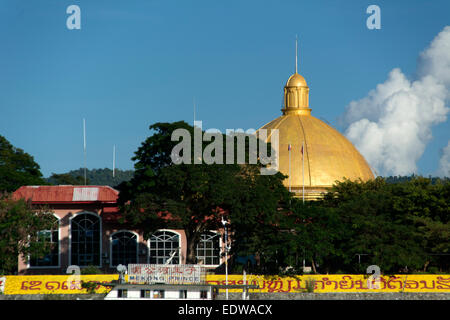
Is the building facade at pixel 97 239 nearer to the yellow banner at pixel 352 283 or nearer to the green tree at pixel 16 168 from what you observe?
the yellow banner at pixel 352 283

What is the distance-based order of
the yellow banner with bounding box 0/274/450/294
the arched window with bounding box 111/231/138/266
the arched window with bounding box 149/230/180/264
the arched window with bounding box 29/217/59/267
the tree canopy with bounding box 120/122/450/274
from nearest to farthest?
the yellow banner with bounding box 0/274/450/294
the tree canopy with bounding box 120/122/450/274
the arched window with bounding box 29/217/59/267
the arched window with bounding box 111/231/138/266
the arched window with bounding box 149/230/180/264

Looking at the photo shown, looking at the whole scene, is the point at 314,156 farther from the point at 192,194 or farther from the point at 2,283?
the point at 2,283

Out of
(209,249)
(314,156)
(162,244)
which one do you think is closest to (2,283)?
(162,244)

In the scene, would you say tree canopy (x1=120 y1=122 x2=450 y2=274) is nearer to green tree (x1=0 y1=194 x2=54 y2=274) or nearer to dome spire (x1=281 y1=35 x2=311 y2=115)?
green tree (x1=0 y1=194 x2=54 y2=274)

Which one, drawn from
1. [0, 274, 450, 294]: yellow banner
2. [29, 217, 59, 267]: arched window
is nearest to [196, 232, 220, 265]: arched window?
[29, 217, 59, 267]: arched window

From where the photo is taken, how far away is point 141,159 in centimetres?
5934

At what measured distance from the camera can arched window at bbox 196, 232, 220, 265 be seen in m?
65.9

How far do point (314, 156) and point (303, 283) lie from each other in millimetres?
34273

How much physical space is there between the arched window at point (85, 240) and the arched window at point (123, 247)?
3.92ft

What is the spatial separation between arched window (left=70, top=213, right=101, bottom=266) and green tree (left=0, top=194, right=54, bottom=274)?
403 cm

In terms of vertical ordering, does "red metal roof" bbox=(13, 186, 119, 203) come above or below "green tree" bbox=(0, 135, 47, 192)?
below

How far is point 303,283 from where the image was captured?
2116 inches

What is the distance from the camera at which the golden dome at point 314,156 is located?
3351 inches
